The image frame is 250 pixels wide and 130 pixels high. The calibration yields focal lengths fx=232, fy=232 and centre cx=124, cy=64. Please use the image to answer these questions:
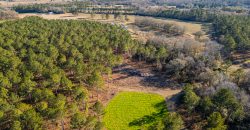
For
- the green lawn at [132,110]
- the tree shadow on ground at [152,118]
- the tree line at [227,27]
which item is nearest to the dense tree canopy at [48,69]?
the green lawn at [132,110]

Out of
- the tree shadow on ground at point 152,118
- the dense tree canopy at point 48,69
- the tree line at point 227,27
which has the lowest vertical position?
the tree shadow on ground at point 152,118

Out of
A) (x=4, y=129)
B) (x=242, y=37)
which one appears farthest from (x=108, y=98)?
(x=242, y=37)

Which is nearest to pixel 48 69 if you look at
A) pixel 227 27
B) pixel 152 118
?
pixel 152 118

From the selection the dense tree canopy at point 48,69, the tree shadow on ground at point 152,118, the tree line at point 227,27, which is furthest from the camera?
the tree line at point 227,27

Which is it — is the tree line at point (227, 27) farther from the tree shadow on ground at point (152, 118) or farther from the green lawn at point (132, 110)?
the tree shadow on ground at point (152, 118)

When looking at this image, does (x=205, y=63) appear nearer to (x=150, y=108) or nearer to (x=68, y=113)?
(x=150, y=108)

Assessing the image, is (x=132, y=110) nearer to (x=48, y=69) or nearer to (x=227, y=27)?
(x=48, y=69)

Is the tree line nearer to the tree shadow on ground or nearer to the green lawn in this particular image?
the green lawn

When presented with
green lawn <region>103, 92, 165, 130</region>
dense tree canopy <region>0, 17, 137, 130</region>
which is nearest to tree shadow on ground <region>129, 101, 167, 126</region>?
green lawn <region>103, 92, 165, 130</region>
